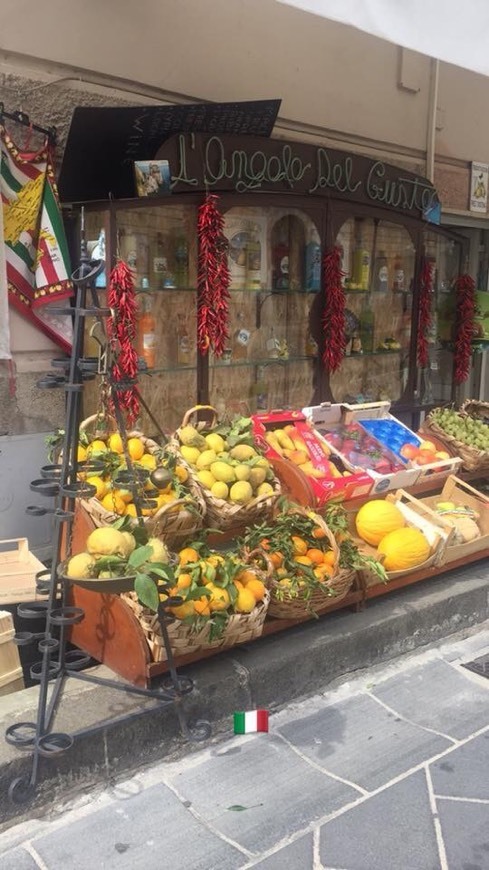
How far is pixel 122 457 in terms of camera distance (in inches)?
146

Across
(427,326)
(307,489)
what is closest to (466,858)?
(307,489)

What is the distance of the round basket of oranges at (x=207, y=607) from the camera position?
3.12 meters

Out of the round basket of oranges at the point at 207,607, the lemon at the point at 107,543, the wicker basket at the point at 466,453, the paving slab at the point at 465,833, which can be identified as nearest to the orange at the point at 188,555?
the round basket of oranges at the point at 207,607

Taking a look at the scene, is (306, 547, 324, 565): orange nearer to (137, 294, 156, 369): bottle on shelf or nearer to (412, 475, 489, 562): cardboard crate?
(412, 475, 489, 562): cardboard crate

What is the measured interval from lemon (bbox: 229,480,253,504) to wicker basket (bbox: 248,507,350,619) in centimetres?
28

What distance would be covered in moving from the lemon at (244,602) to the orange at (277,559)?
45 centimetres

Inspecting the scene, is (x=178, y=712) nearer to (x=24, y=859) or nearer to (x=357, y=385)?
(x=24, y=859)

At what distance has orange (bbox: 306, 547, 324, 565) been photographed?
390 centimetres

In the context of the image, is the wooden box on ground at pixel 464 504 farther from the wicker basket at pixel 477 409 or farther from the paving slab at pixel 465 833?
the paving slab at pixel 465 833

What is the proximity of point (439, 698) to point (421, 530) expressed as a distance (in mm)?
1065

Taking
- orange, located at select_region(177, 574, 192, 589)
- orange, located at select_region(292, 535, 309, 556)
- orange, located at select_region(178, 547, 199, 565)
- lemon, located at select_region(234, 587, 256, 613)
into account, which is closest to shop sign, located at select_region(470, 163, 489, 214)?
orange, located at select_region(292, 535, 309, 556)

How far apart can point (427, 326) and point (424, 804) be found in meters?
4.53

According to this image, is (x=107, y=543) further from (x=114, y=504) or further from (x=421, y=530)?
(x=421, y=530)

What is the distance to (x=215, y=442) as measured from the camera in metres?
4.15
